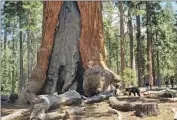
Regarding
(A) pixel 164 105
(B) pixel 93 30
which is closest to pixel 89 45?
(B) pixel 93 30

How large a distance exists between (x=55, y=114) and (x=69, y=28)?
3195mm

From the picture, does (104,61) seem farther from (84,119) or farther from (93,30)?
(84,119)

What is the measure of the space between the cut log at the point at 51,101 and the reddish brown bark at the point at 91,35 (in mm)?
1608

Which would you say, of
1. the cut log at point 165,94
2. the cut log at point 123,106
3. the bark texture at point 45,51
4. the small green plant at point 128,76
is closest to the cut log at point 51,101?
the cut log at point 123,106

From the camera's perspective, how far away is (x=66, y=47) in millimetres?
7820

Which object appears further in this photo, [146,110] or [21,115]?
[21,115]

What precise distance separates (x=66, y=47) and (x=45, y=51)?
45cm

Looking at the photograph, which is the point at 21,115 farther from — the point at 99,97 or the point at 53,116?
the point at 99,97

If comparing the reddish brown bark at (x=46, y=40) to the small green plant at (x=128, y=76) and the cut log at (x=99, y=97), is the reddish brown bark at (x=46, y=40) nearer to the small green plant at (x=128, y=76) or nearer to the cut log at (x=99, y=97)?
the cut log at (x=99, y=97)

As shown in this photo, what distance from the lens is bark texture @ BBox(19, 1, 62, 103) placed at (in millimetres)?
7562

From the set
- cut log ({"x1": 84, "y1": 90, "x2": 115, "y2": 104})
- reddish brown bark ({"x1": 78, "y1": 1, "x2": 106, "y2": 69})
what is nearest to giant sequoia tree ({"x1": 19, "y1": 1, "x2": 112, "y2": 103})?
reddish brown bark ({"x1": 78, "y1": 1, "x2": 106, "y2": 69})

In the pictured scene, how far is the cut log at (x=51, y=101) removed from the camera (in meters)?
5.21

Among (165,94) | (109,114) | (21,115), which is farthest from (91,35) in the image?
(21,115)

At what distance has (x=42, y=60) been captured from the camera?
7.74 meters
